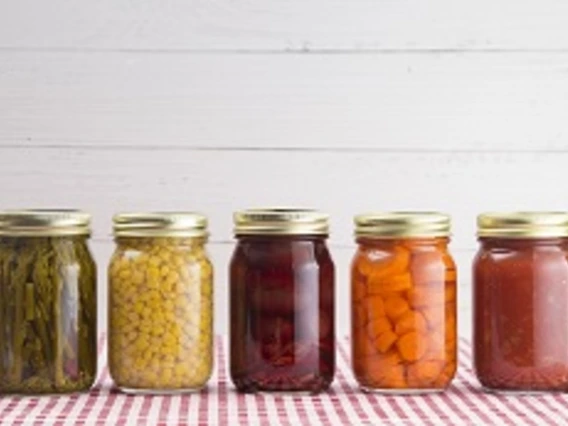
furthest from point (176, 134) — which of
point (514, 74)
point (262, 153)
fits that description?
point (514, 74)

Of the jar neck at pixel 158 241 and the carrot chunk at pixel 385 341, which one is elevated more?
the jar neck at pixel 158 241

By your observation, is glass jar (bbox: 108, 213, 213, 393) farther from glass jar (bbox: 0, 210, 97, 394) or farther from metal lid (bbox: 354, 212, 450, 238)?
metal lid (bbox: 354, 212, 450, 238)

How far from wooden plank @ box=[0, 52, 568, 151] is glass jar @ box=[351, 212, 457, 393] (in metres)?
1.11

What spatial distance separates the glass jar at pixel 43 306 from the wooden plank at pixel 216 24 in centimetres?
115

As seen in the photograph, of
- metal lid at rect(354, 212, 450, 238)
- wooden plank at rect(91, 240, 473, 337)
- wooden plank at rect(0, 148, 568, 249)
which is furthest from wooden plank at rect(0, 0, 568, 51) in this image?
metal lid at rect(354, 212, 450, 238)

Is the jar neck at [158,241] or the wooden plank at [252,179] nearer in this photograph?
the jar neck at [158,241]

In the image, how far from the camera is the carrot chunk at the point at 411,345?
1306 mm

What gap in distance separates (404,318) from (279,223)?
0.15 meters

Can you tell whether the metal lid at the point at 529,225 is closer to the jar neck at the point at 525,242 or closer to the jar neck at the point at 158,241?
→ the jar neck at the point at 525,242

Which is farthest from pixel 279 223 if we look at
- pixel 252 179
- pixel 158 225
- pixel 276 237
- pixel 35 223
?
pixel 252 179

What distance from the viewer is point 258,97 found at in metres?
2.44

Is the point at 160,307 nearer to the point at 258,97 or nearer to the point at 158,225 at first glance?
the point at 158,225

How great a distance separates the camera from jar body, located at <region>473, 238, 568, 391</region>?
1314 mm

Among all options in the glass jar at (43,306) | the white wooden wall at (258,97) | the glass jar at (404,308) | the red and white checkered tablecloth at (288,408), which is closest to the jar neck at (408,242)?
the glass jar at (404,308)
